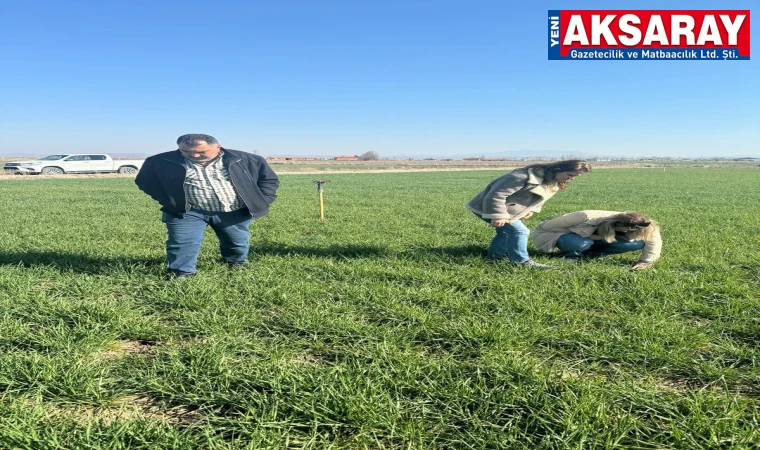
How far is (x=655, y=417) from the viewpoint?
2119mm

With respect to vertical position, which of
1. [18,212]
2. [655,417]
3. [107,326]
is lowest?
[655,417]

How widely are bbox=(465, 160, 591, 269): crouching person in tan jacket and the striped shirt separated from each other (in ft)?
9.04

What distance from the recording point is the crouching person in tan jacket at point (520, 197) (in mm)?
4773

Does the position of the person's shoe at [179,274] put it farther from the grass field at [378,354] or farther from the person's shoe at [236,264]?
the person's shoe at [236,264]

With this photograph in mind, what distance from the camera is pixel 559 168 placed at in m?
4.75

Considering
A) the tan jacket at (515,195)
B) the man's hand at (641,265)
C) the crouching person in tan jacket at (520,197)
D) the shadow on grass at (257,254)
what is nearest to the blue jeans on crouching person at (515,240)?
the crouching person in tan jacket at (520,197)

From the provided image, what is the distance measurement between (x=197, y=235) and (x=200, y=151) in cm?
85

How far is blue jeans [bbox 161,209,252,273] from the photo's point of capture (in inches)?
171

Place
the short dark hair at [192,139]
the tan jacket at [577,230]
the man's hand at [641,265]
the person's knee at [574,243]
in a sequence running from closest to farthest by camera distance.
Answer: the short dark hair at [192,139]
the man's hand at [641,265]
the tan jacket at [577,230]
the person's knee at [574,243]

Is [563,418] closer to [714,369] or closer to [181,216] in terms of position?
[714,369]

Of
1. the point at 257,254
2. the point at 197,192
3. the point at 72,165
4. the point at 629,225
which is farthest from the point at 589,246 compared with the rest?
the point at 72,165

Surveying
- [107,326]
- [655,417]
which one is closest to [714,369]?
[655,417]

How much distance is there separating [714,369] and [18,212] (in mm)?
11930

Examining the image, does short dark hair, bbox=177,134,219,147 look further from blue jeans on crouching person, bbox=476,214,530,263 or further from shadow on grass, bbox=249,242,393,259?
blue jeans on crouching person, bbox=476,214,530,263
